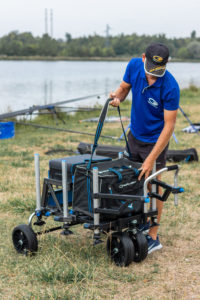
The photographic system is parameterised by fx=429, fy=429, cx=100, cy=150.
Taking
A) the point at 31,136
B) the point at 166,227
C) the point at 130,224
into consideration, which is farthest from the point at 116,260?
the point at 31,136

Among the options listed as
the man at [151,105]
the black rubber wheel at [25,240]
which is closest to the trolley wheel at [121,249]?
the man at [151,105]

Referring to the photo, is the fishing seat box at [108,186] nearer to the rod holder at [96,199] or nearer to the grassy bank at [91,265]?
the rod holder at [96,199]

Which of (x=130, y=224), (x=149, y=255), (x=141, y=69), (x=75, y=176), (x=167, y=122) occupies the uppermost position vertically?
(x=141, y=69)

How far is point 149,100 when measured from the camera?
360cm

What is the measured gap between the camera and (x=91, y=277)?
3283 mm

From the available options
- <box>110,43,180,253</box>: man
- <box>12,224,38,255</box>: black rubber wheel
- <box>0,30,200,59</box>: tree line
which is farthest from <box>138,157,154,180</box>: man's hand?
<box>0,30,200,59</box>: tree line

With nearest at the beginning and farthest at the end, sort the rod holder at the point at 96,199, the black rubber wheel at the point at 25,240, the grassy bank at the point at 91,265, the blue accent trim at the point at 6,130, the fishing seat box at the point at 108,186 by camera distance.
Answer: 1. the grassy bank at the point at 91,265
2. the rod holder at the point at 96,199
3. the fishing seat box at the point at 108,186
4. the black rubber wheel at the point at 25,240
5. the blue accent trim at the point at 6,130

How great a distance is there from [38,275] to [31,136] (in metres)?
7.95

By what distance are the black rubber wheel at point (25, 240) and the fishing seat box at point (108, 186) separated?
45cm

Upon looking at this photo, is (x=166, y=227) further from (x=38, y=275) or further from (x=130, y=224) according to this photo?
(x=38, y=275)

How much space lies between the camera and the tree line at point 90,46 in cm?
8469

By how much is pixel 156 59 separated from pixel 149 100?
13.9 inches

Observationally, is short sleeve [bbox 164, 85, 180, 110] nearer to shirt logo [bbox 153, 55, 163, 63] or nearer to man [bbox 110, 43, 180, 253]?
man [bbox 110, 43, 180, 253]

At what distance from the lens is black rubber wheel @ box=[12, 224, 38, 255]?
3643 mm
